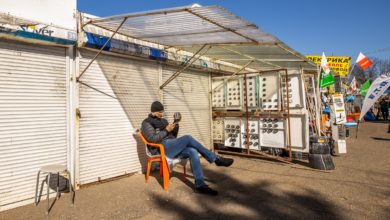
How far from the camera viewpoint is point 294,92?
7.00m

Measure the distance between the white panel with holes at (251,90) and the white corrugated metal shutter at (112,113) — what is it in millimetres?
2606

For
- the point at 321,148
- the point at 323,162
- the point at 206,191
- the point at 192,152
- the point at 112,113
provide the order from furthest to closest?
1. the point at 321,148
2. the point at 323,162
3. the point at 112,113
4. the point at 192,152
5. the point at 206,191

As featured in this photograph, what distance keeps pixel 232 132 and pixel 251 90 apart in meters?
1.24

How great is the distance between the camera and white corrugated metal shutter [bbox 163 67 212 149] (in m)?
6.93

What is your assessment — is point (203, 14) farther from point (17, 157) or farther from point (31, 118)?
point (17, 157)

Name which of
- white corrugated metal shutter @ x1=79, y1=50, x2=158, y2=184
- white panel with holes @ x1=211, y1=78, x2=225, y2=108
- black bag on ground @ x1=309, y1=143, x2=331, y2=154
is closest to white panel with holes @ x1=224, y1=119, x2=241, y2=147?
white panel with holes @ x1=211, y1=78, x2=225, y2=108

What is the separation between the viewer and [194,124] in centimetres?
771

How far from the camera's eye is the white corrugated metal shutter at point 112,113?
505cm

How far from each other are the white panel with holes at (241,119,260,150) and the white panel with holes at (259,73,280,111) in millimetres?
505

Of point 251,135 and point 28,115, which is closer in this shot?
point 28,115

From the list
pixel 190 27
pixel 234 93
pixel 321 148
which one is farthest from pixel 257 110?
pixel 190 27

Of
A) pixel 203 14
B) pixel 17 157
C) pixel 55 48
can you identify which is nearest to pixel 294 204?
pixel 203 14

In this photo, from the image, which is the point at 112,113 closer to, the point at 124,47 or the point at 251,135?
the point at 124,47

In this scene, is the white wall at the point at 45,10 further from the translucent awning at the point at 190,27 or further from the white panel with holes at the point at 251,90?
the white panel with holes at the point at 251,90
